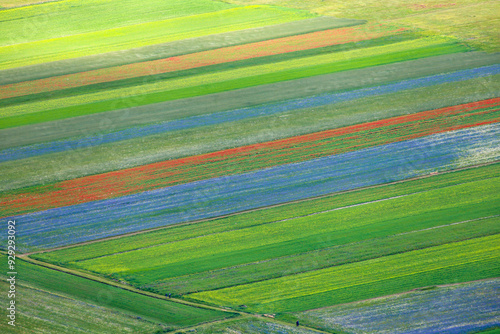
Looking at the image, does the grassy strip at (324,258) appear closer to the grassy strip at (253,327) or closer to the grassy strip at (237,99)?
the grassy strip at (253,327)

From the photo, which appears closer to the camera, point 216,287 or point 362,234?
point 216,287

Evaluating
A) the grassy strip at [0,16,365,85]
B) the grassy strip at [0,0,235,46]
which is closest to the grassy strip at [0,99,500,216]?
the grassy strip at [0,16,365,85]

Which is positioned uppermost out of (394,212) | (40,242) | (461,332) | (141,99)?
(141,99)

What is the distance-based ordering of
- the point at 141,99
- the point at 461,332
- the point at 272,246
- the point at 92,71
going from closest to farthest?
the point at 461,332 → the point at 272,246 → the point at 141,99 → the point at 92,71

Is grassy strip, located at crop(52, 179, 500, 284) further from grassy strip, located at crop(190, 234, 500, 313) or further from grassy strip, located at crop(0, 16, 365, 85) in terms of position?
grassy strip, located at crop(0, 16, 365, 85)

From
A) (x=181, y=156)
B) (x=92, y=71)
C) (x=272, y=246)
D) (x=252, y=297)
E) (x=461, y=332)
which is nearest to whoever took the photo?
(x=461, y=332)

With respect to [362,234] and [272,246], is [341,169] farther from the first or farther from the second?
[272,246]

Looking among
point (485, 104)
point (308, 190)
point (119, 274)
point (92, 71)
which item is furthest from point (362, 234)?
point (92, 71)

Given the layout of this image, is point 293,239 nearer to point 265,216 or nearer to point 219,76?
point 265,216
